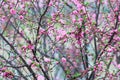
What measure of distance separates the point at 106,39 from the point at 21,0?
2106 millimetres

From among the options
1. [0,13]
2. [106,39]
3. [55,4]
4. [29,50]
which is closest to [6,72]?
[29,50]

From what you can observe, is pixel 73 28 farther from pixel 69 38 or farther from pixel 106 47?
pixel 106 47

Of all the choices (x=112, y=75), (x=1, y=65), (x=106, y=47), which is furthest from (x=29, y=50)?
(x=112, y=75)

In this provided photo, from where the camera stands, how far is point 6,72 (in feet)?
19.9

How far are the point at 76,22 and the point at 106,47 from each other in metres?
0.87

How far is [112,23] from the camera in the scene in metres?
7.59

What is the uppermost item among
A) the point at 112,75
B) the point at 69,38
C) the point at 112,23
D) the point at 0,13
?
the point at 0,13

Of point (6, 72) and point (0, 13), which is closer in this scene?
point (6, 72)

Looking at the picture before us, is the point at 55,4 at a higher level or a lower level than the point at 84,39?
higher

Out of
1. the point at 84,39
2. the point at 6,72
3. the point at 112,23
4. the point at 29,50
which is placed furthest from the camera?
the point at 112,23

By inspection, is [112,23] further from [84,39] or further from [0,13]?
[0,13]

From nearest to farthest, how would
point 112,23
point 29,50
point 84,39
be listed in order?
point 29,50 < point 84,39 < point 112,23

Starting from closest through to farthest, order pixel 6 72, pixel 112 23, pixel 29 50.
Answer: pixel 6 72 → pixel 29 50 → pixel 112 23

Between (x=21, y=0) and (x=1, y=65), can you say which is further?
(x=21, y=0)
